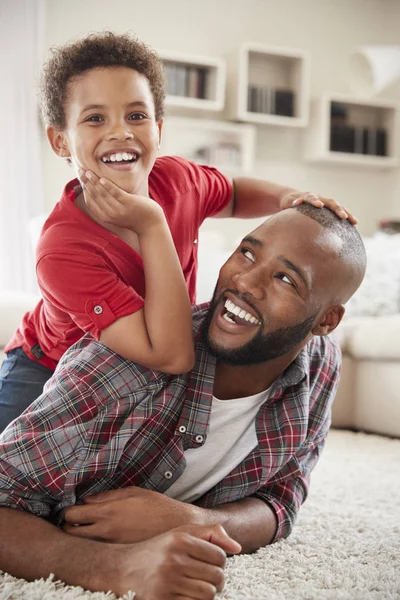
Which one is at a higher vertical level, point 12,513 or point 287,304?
point 287,304

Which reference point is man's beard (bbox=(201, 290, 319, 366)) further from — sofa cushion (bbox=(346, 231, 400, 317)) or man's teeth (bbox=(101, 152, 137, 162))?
sofa cushion (bbox=(346, 231, 400, 317))

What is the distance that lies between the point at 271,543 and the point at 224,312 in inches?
19.2

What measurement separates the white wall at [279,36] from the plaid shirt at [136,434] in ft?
11.7

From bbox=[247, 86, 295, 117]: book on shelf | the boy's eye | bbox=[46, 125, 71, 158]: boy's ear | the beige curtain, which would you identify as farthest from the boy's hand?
bbox=[247, 86, 295, 117]: book on shelf

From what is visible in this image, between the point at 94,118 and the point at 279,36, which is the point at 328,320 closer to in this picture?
the point at 94,118

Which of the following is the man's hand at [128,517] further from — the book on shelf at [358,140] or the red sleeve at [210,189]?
the book on shelf at [358,140]

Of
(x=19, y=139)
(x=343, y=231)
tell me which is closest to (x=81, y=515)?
(x=343, y=231)

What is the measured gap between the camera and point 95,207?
4.97 ft

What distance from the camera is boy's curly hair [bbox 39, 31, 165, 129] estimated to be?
1.68 metres

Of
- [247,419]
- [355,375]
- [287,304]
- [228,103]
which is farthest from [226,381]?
[228,103]

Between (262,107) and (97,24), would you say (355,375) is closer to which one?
(262,107)

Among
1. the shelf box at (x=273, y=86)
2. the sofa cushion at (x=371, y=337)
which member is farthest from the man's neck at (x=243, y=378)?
the shelf box at (x=273, y=86)

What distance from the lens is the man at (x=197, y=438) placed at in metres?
1.19

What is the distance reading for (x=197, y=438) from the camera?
55.1 inches
